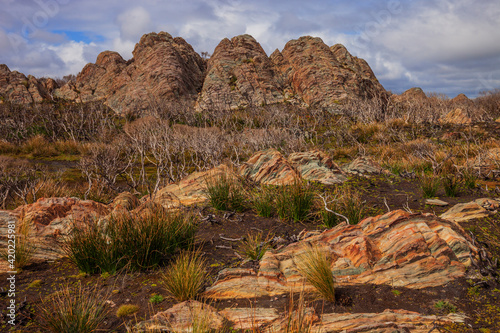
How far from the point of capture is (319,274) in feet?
11.0

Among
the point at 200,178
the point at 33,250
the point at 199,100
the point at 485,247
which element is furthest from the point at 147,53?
the point at 485,247

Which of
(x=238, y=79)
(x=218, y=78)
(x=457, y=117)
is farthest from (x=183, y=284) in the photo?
(x=218, y=78)

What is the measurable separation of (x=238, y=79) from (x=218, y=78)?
2.86 metres

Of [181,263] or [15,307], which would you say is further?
[181,263]

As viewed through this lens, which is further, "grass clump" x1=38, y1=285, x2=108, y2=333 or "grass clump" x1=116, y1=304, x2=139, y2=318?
"grass clump" x1=116, y1=304, x2=139, y2=318

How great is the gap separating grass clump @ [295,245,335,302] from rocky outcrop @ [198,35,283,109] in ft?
108

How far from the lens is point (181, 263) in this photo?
12.5 feet

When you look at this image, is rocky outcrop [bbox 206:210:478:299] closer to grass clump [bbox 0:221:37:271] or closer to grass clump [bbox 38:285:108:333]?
grass clump [bbox 38:285:108:333]

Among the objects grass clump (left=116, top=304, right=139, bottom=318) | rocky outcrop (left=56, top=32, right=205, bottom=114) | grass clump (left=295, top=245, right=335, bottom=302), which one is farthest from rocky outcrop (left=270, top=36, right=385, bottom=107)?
grass clump (left=116, top=304, right=139, bottom=318)

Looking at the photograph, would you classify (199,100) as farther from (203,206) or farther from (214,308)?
(214,308)

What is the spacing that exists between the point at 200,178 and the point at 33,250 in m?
4.81

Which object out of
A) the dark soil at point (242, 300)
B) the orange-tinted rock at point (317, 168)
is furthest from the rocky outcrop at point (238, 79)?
the dark soil at point (242, 300)

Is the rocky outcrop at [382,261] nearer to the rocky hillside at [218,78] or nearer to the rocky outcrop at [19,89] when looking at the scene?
the rocky hillside at [218,78]

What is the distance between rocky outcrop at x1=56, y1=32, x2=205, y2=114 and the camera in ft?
127
